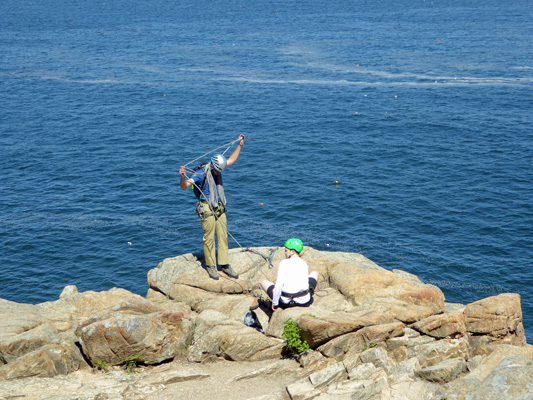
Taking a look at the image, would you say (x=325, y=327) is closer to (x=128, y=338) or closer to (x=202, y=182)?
(x=128, y=338)

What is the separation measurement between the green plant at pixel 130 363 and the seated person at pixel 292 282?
4.13 m

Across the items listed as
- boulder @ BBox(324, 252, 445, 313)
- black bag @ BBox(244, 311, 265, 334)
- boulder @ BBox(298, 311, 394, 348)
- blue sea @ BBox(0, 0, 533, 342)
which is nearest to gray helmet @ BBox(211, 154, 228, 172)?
black bag @ BBox(244, 311, 265, 334)

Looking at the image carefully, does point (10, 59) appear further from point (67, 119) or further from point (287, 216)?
point (287, 216)

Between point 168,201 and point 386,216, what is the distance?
680 inches

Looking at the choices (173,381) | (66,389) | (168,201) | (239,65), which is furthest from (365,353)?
(239,65)

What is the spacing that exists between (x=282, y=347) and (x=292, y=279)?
6.21ft

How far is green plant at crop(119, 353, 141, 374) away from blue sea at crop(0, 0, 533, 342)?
18.6 meters

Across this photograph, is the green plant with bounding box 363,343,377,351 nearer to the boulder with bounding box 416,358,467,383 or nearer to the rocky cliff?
the rocky cliff

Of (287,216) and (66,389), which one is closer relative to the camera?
(66,389)

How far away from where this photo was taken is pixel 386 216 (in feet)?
141

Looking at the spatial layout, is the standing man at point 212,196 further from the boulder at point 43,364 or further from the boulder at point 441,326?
the boulder at point 441,326

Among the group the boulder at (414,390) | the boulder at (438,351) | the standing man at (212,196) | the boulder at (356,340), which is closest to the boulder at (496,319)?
the boulder at (438,351)

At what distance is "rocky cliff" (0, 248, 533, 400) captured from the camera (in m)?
13.2

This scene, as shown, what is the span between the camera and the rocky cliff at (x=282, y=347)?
13.2 meters
